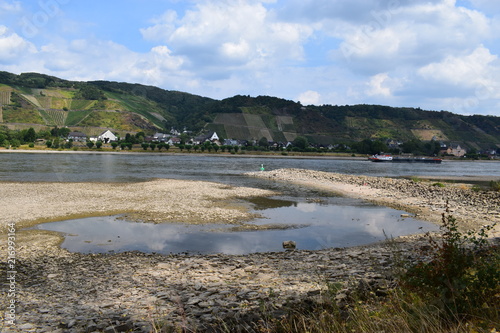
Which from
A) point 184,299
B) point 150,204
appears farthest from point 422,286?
point 150,204

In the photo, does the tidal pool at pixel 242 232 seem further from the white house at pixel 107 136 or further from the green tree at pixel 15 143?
the white house at pixel 107 136

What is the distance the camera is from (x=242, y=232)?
67.4 ft

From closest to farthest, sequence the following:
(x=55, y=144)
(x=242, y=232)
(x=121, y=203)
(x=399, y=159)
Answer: (x=242, y=232) < (x=121, y=203) < (x=55, y=144) < (x=399, y=159)

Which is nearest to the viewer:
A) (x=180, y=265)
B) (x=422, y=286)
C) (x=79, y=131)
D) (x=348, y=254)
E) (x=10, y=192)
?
(x=422, y=286)

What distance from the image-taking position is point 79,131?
189 m

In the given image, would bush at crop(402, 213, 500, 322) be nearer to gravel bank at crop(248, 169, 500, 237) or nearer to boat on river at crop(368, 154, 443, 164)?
gravel bank at crop(248, 169, 500, 237)

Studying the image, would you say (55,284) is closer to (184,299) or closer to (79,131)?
(184,299)

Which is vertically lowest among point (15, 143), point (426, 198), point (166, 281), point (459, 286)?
point (166, 281)

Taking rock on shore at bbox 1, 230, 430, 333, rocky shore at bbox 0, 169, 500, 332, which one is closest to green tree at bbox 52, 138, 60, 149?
rocky shore at bbox 0, 169, 500, 332

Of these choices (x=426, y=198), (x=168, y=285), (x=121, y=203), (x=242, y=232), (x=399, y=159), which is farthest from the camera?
(x=399, y=159)

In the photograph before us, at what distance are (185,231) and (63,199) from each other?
1551cm

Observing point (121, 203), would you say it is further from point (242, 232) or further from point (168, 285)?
point (168, 285)

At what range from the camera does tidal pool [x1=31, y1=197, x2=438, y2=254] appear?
17094mm

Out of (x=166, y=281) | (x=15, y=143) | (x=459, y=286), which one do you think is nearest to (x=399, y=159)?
(x=15, y=143)
